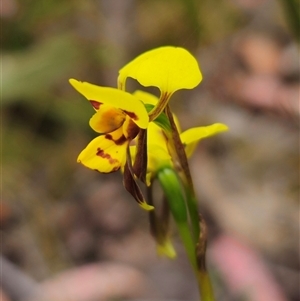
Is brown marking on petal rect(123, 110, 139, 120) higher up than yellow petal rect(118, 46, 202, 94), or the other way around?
yellow petal rect(118, 46, 202, 94)

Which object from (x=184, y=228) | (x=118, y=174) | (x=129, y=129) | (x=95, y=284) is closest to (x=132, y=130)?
(x=129, y=129)

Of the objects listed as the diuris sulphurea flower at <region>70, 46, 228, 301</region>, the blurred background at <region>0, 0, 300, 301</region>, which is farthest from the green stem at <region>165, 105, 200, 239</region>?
the blurred background at <region>0, 0, 300, 301</region>

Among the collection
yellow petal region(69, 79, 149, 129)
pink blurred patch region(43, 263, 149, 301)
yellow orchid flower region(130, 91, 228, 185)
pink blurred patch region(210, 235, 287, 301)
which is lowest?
pink blurred patch region(210, 235, 287, 301)

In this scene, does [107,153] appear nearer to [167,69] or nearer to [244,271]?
[167,69]

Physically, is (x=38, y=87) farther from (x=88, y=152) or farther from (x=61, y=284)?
(x=88, y=152)

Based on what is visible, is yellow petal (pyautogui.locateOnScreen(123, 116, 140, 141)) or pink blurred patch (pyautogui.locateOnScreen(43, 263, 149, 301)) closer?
yellow petal (pyautogui.locateOnScreen(123, 116, 140, 141))

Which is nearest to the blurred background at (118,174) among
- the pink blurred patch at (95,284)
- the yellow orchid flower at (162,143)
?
the pink blurred patch at (95,284)

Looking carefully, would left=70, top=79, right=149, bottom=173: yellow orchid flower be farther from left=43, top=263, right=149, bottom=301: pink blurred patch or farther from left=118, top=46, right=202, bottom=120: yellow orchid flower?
left=43, top=263, right=149, bottom=301: pink blurred patch

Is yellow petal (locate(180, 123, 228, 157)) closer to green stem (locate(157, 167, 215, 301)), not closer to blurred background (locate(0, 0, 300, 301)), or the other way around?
green stem (locate(157, 167, 215, 301))
